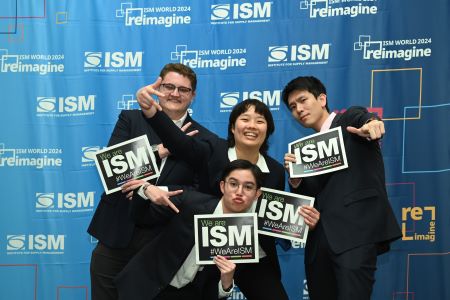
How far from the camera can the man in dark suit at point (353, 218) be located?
2461 mm

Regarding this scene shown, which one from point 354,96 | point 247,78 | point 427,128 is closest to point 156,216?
point 247,78

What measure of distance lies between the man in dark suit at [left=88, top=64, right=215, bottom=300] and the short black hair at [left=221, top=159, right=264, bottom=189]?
31 centimetres

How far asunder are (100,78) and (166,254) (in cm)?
196

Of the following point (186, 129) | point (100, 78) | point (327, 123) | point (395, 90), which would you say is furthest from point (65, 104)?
point (395, 90)

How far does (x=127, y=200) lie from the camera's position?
3.00 m

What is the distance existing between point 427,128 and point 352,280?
81.7 inches

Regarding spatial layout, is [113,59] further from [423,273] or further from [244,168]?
[423,273]

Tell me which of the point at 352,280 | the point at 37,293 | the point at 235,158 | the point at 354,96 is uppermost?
the point at 354,96

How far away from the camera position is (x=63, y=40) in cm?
428

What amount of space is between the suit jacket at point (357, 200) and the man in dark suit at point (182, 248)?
1.25 feet

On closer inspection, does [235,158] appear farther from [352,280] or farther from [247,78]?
[247,78]

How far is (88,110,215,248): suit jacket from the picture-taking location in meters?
2.96

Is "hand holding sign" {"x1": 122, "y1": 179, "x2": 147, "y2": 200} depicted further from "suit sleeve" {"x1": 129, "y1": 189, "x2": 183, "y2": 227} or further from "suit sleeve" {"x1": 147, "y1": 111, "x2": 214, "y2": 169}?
"suit sleeve" {"x1": 147, "y1": 111, "x2": 214, "y2": 169}

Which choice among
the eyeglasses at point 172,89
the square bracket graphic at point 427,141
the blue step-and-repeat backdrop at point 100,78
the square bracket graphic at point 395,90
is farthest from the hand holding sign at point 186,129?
the square bracket graphic at point 427,141
